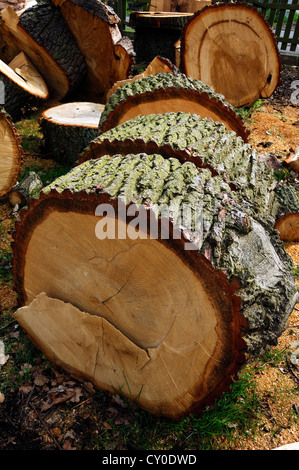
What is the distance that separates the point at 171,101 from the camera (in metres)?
3.11

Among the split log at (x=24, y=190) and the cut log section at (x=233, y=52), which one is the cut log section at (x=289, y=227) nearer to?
Result: the split log at (x=24, y=190)

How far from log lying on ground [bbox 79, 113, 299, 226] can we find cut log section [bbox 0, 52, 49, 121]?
268cm

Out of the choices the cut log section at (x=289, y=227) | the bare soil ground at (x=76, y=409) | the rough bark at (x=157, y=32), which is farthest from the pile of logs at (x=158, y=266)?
the rough bark at (x=157, y=32)

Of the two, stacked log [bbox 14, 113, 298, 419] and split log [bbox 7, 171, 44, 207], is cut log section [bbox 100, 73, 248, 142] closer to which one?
split log [bbox 7, 171, 44, 207]

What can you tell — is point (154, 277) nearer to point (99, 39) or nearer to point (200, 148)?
→ point (200, 148)

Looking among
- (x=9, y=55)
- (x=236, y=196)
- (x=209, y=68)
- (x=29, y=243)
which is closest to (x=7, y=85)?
(x=9, y=55)

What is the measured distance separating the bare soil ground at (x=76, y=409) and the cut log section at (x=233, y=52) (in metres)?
3.86

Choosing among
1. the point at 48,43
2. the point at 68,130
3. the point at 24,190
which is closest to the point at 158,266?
the point at 24,190

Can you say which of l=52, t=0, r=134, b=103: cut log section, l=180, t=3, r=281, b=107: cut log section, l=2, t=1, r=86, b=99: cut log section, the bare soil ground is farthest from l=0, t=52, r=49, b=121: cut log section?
the bare soil ground

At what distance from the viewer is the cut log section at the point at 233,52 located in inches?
184

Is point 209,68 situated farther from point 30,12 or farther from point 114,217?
point 114,217

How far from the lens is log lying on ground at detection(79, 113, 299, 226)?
2133 mm

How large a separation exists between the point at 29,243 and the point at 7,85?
351cm

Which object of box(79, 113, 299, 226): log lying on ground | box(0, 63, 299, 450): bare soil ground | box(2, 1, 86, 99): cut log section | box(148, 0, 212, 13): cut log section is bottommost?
box(0, 63, 299, 450): bare soil ground
